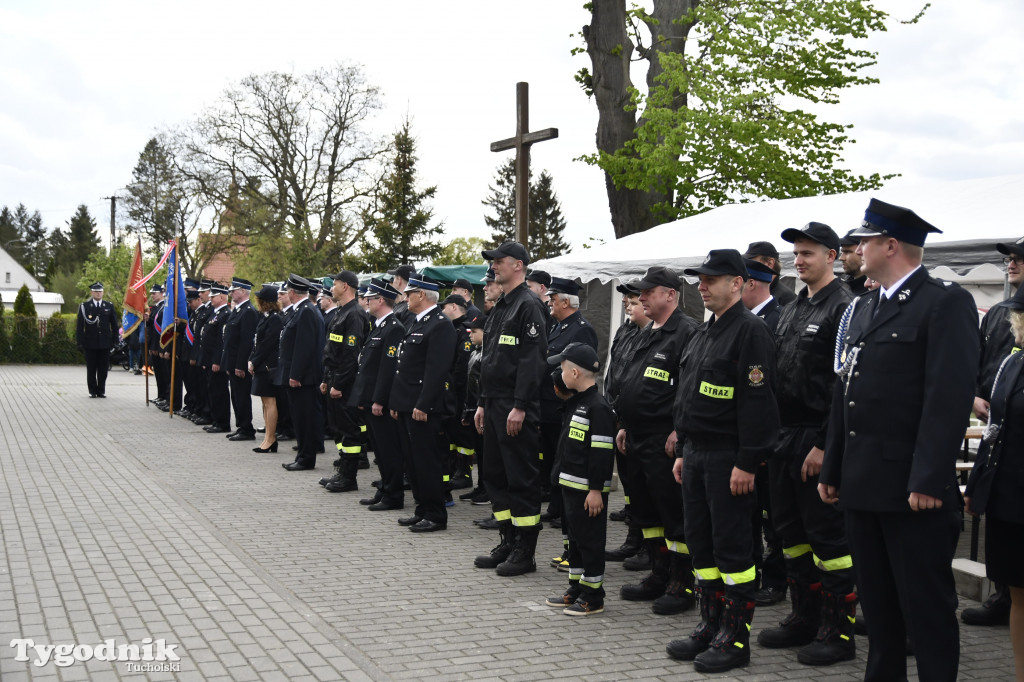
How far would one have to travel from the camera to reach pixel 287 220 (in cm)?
4147

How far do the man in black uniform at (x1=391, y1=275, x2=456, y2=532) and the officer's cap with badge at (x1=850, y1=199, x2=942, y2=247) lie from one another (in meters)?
4.67

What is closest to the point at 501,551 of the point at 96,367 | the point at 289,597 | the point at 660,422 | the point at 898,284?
the point at 289,597

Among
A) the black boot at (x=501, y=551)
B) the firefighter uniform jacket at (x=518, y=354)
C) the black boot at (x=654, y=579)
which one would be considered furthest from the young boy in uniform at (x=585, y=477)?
the black boot at (x=501, y=551)

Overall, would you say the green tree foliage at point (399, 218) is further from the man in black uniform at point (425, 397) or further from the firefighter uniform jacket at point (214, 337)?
the man in black uniform at point (425, 397)

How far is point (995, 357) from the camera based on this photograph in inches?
250

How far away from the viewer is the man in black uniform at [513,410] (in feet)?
22.8

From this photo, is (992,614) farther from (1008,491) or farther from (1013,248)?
(1013,248)

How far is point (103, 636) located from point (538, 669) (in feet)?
7.88

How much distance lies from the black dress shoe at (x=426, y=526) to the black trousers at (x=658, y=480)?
8.18ft

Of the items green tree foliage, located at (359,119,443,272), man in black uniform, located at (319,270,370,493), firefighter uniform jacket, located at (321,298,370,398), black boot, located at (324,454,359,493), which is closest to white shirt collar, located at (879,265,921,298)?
man in black uniform, located at (319,270,370,493)

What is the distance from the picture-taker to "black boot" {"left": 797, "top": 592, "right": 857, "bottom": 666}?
16.7 feet

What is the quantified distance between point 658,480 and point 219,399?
10365mm

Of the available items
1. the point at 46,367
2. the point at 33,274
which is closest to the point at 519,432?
the point at 46,367

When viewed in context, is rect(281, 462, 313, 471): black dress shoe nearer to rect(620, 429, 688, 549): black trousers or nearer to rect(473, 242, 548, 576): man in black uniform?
rect(473, 242, 548, 576): man in black uniform
